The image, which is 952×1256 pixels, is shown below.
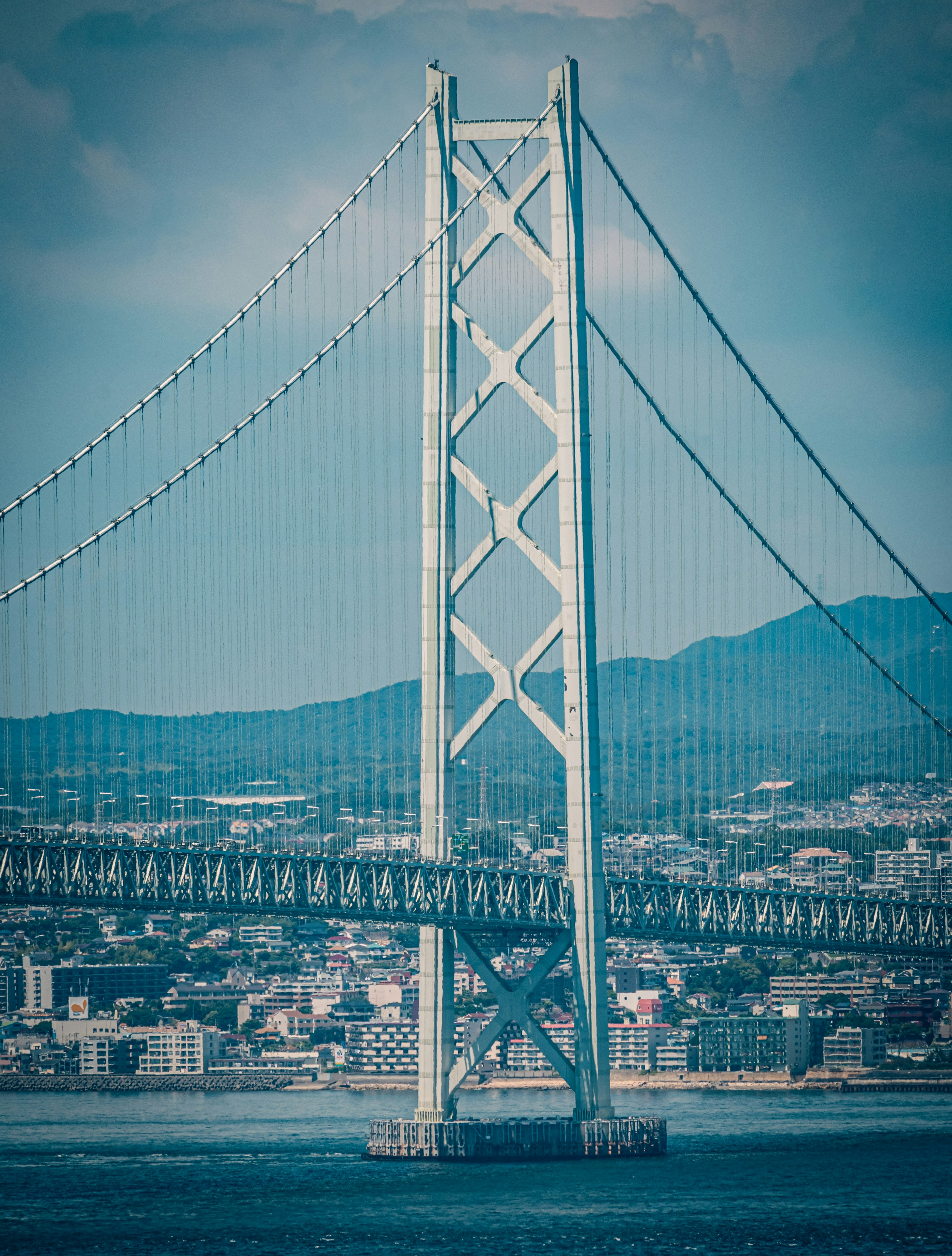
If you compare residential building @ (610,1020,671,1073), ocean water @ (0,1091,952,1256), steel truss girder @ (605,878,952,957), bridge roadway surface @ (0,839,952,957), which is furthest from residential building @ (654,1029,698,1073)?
bridge roadway surface @ (0,839,952,957)

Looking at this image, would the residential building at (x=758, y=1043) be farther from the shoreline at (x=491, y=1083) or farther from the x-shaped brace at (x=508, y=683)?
the x-shaped brace at (x=508, y=683)

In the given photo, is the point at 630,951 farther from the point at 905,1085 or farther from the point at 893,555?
the point at 893,555

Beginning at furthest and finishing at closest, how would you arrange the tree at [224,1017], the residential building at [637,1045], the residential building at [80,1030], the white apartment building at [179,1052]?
the tree at [224,1017]
the residential building at [80,1030]
the white apartment building at [179,1052]
the residential building at [637,1045]

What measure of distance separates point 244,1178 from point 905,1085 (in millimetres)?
39937

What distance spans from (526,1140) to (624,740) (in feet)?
362

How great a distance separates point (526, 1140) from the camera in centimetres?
4444

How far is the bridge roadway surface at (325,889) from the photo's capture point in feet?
138

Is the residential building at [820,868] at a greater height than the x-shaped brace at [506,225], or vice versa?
the x-shaped brace at [506,225]

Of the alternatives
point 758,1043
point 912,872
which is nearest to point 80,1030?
point 758,1043

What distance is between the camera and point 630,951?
→ 4355 inches

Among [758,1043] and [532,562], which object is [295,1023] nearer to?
[758,1043]

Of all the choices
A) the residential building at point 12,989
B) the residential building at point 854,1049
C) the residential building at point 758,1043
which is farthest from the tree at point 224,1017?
the residential building at point 854,1049

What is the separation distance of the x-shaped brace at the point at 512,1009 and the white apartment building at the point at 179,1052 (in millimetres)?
46107

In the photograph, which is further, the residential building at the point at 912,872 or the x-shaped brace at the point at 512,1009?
the residential building at the point at 912,872
